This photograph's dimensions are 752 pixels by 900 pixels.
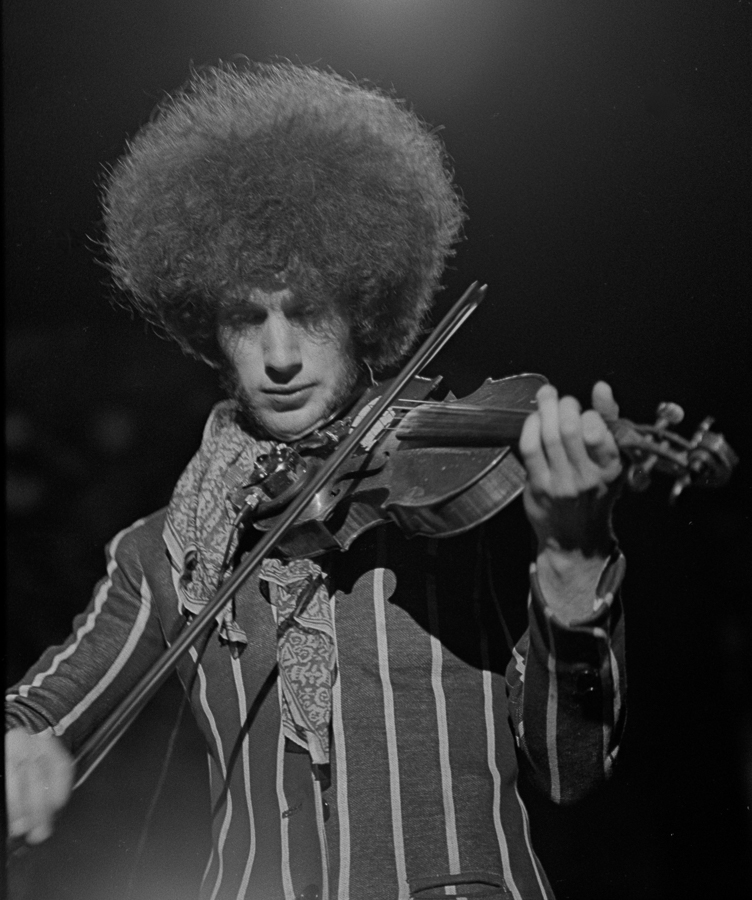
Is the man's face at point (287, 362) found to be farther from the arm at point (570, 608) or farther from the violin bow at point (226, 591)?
the arm at point (570, 608)

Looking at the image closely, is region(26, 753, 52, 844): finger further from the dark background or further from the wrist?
the wrist

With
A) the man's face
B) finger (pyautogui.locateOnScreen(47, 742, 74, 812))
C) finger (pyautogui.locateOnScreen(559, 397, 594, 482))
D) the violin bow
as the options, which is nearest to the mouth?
the man's face

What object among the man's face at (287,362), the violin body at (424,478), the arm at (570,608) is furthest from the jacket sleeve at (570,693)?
the man's face at (287,362)

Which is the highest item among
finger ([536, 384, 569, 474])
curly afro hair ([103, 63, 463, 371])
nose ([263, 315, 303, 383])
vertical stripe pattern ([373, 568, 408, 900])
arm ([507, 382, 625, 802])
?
curly afro hair ([103, 63, 463, 371])

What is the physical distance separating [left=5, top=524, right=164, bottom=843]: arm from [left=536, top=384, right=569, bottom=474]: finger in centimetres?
58

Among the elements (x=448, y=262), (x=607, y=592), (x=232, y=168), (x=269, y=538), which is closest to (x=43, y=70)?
(x=232, y=168)

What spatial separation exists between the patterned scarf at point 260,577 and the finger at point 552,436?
354mm

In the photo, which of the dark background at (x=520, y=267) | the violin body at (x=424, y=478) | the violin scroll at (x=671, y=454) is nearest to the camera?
the violin scroll at (x=671, y=454)

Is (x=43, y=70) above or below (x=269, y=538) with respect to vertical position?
above

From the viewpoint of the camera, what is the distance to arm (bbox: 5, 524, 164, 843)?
1309 millimetres

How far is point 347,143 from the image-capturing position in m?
1.38

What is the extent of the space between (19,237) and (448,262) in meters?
0.63

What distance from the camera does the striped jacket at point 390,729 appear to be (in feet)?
4.07

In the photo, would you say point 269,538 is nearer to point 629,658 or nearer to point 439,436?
point 439,436
